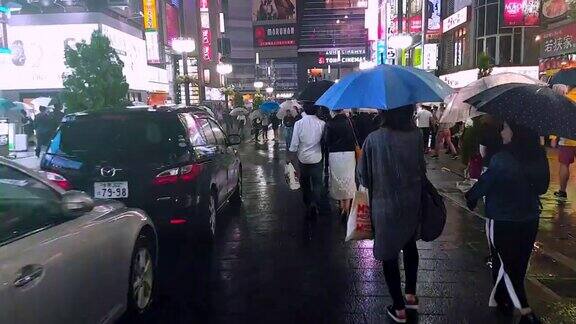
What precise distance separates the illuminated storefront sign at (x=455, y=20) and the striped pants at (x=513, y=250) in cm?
2829

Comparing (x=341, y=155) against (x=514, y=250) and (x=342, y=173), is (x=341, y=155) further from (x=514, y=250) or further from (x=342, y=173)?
(x=514, y=250)

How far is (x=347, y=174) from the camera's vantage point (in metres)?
6.95

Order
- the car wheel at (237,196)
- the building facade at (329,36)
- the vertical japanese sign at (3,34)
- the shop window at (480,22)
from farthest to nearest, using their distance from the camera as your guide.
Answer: the building facade at (329,36), the shop window at (480,22), the vertical japanese sign at (3,34), the car wheel at (237,196)

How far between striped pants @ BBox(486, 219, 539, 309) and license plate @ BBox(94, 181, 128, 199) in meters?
3.68

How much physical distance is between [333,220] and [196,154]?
266cm

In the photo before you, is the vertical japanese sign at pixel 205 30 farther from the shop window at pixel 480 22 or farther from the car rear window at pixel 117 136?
the car rear window at pixel 117 136

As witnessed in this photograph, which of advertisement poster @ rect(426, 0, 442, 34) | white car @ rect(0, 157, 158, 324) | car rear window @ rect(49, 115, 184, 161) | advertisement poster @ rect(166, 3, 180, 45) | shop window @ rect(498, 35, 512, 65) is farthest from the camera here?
advertisement poster @ rect(166, 3, 180, 45)

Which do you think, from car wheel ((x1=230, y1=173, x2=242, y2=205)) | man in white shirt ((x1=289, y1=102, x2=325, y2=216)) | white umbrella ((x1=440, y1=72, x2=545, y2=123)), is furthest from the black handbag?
car wheel ((x1=230, y1=173, x2=242, y2=205))

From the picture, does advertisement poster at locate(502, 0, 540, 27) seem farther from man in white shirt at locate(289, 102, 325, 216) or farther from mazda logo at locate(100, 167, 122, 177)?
mazda logo at locate(100, 167, 122, 177)

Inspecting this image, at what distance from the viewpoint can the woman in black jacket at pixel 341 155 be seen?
6.93 meters

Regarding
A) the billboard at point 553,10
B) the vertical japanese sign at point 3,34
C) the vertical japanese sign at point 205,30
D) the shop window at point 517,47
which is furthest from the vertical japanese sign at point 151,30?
the vertical japanese sign at point 205,30

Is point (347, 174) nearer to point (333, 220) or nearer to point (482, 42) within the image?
point (333, 220)

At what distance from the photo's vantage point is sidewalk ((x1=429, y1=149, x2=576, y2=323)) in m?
4.30

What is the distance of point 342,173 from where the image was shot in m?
6.96
